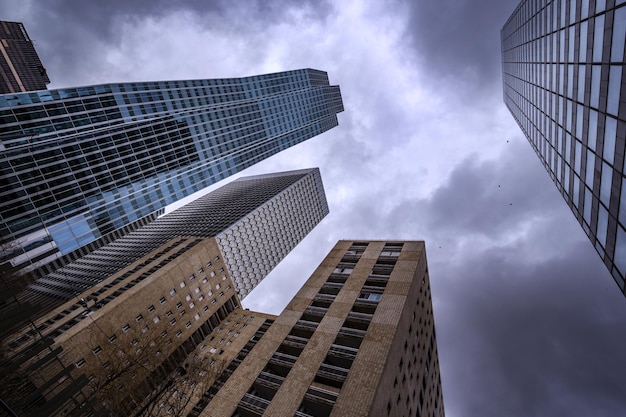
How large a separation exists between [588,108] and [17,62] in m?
175

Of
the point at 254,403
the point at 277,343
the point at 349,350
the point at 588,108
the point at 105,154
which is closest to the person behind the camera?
the point at 588,108

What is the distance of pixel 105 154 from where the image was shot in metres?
69.1

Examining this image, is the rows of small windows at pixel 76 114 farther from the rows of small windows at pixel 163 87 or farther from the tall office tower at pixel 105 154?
the rows of small windows at pixel 163 87

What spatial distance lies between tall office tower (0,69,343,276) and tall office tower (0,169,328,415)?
12321 mm

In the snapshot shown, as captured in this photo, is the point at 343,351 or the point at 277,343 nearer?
the point at 343,351

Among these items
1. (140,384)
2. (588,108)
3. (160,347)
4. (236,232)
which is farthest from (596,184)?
(236,232)

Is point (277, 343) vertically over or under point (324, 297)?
under

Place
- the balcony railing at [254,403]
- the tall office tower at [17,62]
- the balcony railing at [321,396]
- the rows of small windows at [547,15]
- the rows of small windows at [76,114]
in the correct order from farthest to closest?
the tall office tower at [17,62], the rows of small windows at [76,114], the balcony railing at [254,403], the balcony railing at [321,396], the rows of small windows at [547,15]

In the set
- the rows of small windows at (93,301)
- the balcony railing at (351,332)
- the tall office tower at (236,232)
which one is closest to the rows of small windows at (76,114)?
the rows of small windows at (93,301)

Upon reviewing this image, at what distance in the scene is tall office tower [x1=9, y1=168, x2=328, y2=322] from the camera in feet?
358

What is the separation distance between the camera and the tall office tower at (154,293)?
22.6 m

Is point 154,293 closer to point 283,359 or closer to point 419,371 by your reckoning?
point 283,359

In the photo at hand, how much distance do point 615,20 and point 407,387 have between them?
36.3 m

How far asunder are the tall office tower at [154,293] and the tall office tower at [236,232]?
21.3 inches
